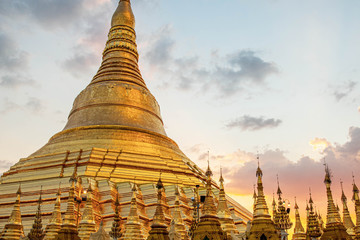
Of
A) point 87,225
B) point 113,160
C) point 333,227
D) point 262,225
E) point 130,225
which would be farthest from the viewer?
point 113,160

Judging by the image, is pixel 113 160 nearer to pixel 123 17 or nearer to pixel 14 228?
pixel 14 228

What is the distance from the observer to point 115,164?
85.9 ft

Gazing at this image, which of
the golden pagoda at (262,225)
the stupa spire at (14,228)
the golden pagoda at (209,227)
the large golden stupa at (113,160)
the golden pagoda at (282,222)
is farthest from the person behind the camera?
the large golden stupa at (113,160)

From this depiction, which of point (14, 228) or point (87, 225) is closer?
point (87, 225)

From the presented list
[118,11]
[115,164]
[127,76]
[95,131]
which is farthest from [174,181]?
[118,11]

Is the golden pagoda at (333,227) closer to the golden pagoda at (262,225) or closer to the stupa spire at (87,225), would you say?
the golden pagoda at (262,225)

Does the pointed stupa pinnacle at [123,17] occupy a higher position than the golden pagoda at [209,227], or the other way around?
the pointed stupa pinnacle at [123,17]

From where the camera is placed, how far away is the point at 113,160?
86.5 feet

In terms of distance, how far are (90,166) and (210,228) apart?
1606cm

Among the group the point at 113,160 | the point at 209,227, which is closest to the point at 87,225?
the point at 209,227

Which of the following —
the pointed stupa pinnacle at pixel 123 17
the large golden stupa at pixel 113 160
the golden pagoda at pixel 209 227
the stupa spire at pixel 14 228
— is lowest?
the golden pagoda at pixel 209 227

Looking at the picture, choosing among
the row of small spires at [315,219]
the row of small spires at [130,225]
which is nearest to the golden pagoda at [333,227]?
the row of small spires at [315,219]

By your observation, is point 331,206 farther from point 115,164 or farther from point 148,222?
point 115,164

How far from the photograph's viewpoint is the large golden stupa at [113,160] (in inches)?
883
